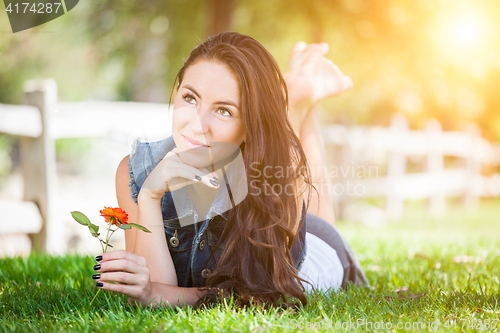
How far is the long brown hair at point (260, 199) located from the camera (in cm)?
173

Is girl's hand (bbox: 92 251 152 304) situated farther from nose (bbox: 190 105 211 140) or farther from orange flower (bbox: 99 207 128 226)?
nose (bbox: 190 105 211 140)

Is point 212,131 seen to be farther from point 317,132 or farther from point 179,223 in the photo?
point 317,132

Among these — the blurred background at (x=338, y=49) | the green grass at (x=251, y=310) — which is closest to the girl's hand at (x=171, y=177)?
the green grass at (x=251, y=310)

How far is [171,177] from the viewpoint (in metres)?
1.58

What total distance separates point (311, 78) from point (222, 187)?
1.23 metres

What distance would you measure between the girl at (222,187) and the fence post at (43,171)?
2.27 metres

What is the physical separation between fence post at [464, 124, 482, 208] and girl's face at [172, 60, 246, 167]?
10.1m

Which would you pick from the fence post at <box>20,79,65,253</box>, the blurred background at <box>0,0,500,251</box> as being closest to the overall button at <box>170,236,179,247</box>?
the blurred background at <box>0,0,500,251</box>

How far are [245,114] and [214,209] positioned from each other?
410 millimetres

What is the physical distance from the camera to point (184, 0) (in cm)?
623

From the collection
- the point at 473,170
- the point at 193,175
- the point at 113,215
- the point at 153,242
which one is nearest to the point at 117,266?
the point at 113,215

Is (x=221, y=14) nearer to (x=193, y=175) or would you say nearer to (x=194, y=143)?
(x=194, y=143)

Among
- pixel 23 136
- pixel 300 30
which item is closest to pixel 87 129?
pixel 23 136

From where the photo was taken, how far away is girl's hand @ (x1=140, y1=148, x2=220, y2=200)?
1.57 metres
